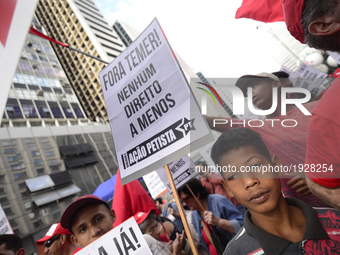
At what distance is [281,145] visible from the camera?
1.31m

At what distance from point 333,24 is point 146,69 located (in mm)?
1288

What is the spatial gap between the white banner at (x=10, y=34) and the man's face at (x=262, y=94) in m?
1.33

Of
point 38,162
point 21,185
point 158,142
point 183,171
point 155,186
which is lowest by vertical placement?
point 155,186

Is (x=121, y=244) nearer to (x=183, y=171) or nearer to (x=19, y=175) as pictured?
(x=183, y=171)

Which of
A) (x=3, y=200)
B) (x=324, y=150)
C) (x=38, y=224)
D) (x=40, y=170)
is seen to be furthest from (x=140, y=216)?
(x=40, y=170)

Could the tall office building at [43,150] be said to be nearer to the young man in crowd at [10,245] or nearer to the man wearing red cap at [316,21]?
the young man in crowd at [10,245]

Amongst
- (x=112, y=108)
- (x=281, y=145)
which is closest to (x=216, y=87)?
(x=281, y=145)

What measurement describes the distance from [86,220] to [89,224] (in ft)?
0.16

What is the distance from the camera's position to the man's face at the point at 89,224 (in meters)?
1.77

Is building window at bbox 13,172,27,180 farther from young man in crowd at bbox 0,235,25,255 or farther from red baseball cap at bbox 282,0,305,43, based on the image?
red baseball cap at bbox 282,0,305,43

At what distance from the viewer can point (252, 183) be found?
3.16 ft

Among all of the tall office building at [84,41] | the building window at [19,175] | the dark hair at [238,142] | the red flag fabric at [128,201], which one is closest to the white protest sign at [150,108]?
the dark hair at [238,142]

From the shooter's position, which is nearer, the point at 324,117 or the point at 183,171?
the point at 324,117

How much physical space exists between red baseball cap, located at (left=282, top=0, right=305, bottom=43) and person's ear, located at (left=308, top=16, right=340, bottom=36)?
0.09 m
